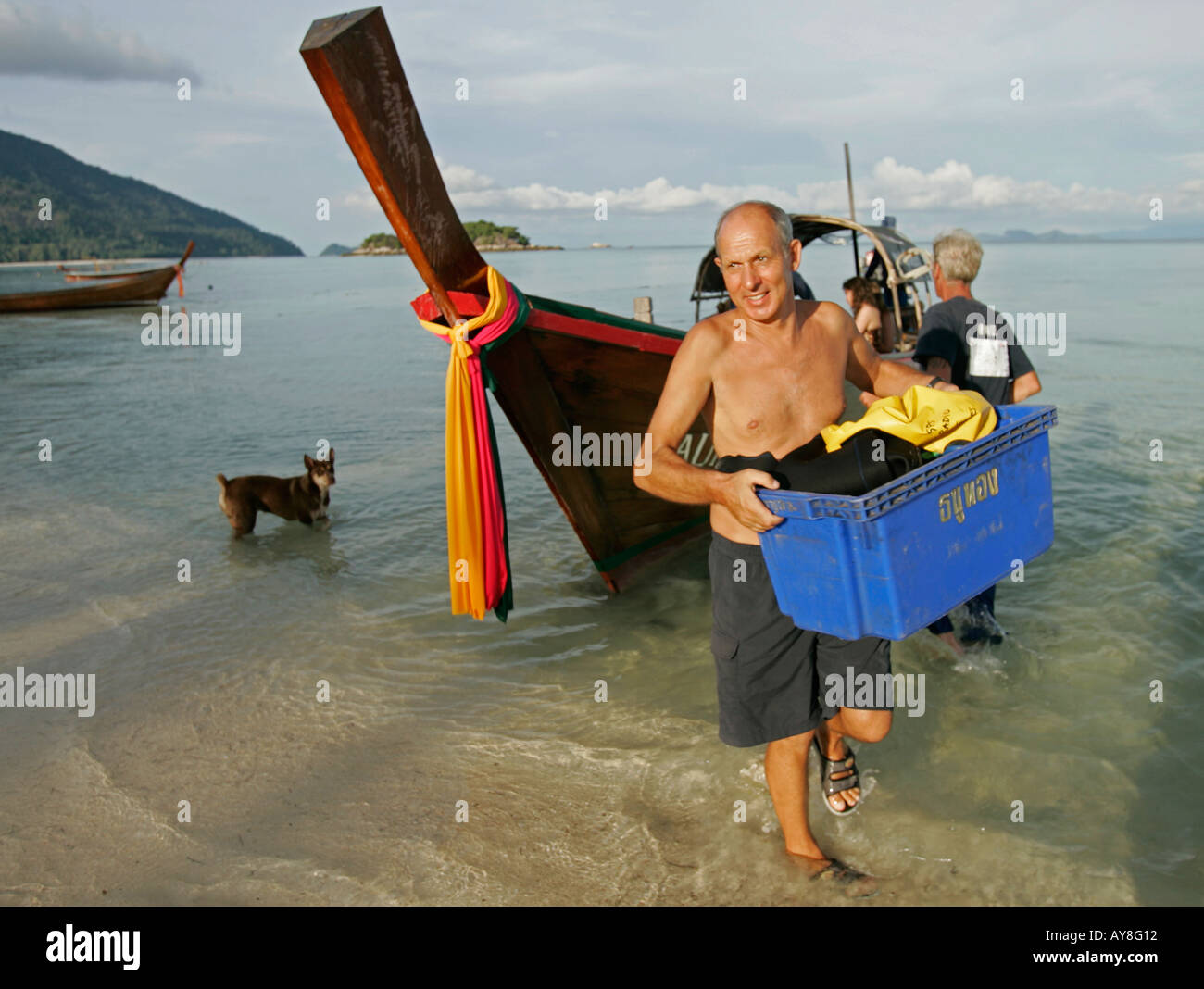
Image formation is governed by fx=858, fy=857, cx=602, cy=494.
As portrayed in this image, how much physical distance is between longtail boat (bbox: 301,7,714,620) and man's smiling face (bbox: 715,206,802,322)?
1680mm

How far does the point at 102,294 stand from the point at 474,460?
123ft

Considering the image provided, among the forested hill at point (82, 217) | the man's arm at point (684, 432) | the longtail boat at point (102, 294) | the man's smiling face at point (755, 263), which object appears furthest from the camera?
the forested hill at point (82, 217)

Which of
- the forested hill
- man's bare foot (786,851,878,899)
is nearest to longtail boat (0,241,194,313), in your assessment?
man's bare foot (786,851,878,899)

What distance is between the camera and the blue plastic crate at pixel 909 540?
239 cm

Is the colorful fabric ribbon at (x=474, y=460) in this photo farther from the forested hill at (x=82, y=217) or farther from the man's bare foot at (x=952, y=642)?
the forested hill at (x=82, y=217)

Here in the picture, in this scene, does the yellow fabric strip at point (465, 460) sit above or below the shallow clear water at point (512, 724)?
above

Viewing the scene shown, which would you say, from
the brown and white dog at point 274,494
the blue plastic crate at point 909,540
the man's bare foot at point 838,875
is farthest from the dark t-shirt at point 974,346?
the brown and white dog at point 274,494

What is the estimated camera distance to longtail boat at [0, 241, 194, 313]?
33.2m

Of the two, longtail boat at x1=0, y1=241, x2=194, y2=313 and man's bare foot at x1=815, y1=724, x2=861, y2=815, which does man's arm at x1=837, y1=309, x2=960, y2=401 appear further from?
longtail boat at x1=0, y1=241, x2=194, y2=313

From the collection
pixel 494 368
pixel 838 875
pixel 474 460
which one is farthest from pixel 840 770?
pixel 494 368

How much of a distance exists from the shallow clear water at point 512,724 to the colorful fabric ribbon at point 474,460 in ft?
2.68

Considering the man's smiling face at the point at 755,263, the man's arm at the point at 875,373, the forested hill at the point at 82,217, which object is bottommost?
the man's arm at the point at 875,373
